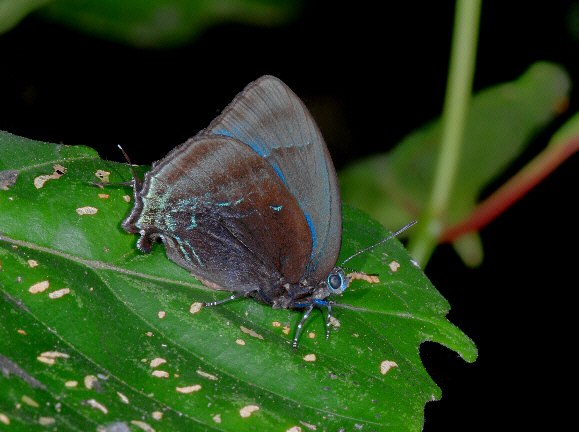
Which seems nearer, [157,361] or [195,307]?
[157,361]

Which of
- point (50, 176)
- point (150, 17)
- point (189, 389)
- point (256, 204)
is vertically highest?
point (150, 17)

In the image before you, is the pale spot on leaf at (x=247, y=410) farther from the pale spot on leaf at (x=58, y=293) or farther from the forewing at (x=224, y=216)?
the pale spot on leaf at (x=58, y=293)

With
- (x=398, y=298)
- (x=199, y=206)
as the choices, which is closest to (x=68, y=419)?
(x=199, y=206)

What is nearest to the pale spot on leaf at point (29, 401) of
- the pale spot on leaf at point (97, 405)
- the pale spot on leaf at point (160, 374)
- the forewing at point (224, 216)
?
the pale spot on leaf at point (97, 405)

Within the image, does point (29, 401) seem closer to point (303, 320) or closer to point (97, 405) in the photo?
point (97, 405)

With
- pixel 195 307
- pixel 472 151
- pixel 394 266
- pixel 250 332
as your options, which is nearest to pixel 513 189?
pixel 472 151

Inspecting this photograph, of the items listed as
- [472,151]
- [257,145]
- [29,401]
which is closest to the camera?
[29,401]

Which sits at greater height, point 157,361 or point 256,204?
point 256,204
